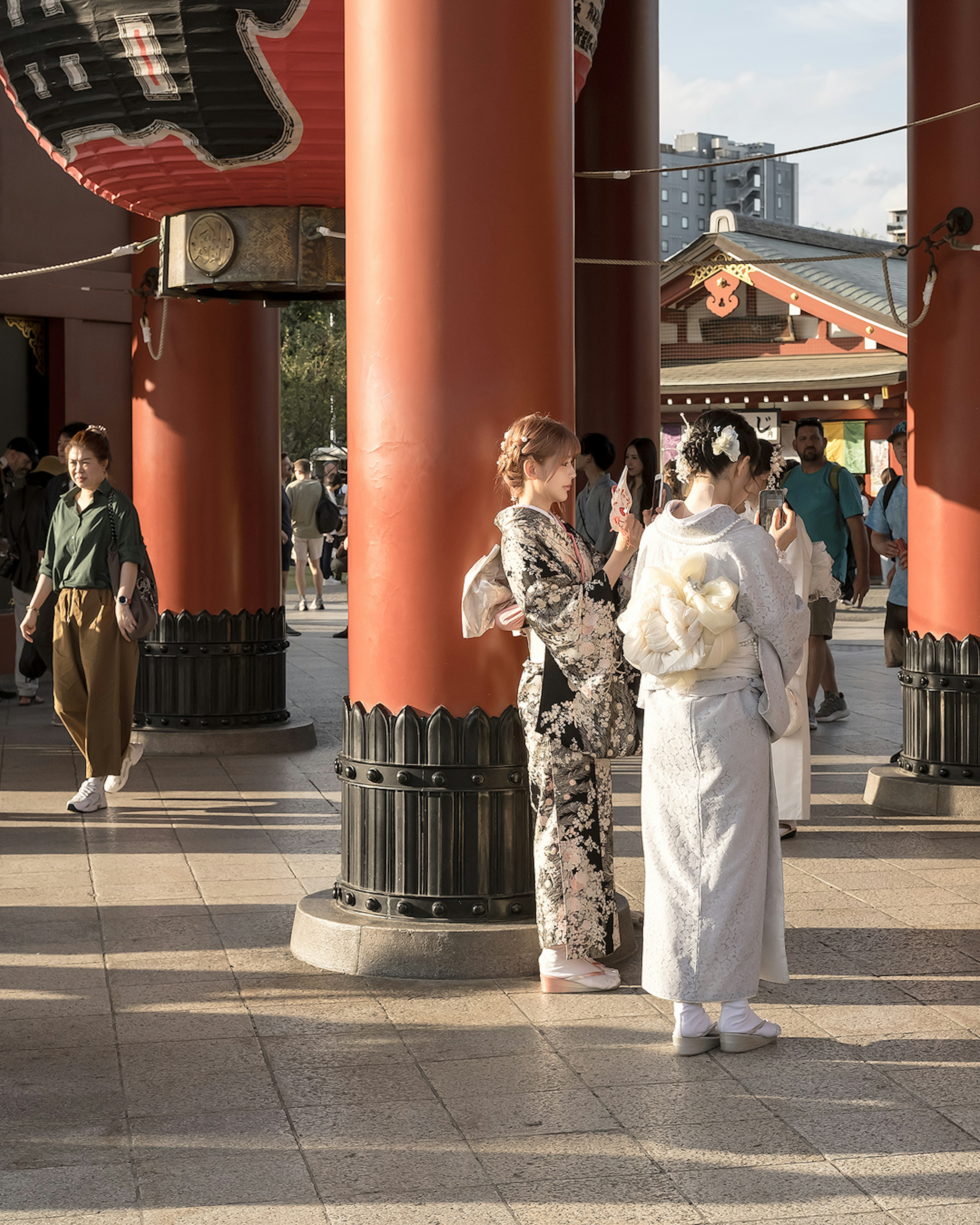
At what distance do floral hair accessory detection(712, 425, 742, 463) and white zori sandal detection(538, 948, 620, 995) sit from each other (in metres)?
1.50

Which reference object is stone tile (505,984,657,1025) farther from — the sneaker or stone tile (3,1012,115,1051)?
the sneaker

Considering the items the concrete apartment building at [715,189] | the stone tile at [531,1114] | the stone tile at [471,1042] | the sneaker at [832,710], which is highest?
the concrete apartment building at [715,189]

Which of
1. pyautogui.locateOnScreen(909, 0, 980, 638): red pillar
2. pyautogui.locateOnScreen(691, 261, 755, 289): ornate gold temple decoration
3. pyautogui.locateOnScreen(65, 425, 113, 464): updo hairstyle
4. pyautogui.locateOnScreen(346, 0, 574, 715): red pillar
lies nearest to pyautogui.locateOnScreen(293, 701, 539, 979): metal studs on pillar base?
pyautogui.locateOnScreen(346, 0, 574, 715): red pillar

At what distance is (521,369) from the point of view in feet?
15.2

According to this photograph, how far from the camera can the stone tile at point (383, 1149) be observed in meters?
3.17

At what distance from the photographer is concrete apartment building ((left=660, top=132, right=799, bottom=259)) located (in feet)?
306

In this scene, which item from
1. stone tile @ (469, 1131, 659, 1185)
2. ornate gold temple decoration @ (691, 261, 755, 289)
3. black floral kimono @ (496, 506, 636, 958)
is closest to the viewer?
stone tile @ (469, 1131, 659, 1185)

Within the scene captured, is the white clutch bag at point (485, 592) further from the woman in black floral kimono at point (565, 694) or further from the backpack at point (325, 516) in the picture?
the backpack at point (325, 516)

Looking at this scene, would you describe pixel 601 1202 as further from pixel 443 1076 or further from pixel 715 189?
pixel 715 189

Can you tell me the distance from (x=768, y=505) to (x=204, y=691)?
4.05 meters

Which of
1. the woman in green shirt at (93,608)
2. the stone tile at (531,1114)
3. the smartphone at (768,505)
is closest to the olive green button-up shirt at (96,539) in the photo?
the woman in green shirt at (93,608)

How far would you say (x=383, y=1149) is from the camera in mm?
3352

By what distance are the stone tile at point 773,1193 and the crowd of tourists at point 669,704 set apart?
770 mm

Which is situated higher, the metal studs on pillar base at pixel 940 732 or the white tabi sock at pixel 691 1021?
the metal studs on pillar base at pixel 940 732
